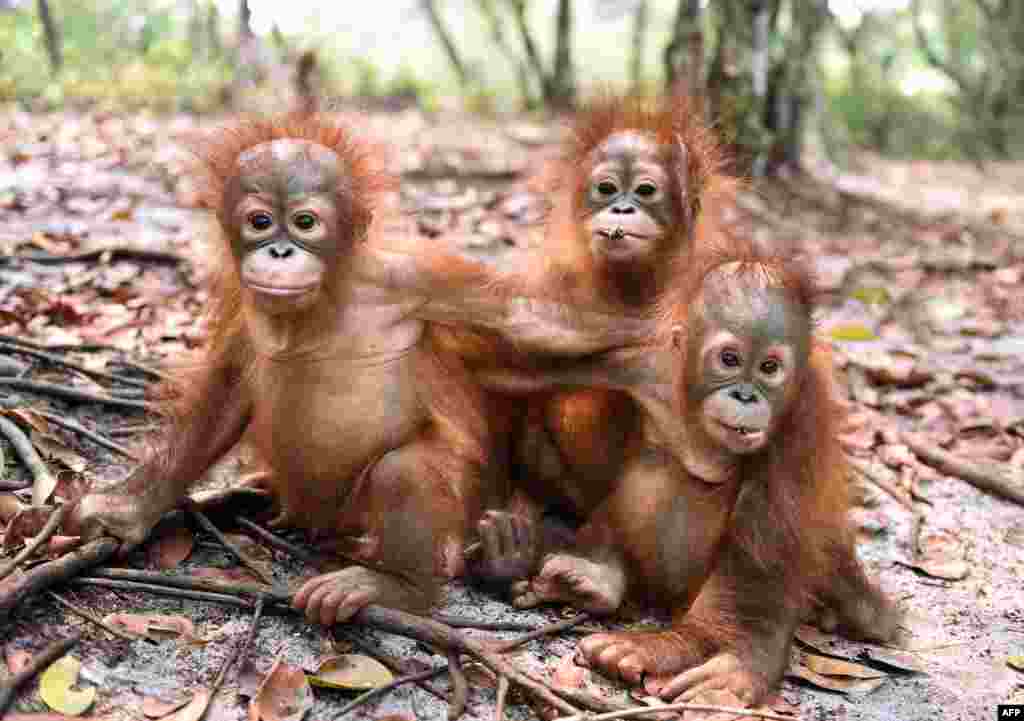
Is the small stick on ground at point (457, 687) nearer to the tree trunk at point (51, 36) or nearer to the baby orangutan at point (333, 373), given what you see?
the baby orangutan at point (333, 373)

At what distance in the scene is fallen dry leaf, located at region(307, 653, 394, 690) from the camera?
8.17ft

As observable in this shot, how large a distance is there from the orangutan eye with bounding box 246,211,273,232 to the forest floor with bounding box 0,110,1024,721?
0.59 metres

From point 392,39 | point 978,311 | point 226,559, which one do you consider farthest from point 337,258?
point 392,39

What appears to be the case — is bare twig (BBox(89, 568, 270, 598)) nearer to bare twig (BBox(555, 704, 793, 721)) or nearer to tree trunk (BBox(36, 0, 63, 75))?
bare twig (BBox(555, 704, 793, 721))

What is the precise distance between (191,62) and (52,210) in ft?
12.0

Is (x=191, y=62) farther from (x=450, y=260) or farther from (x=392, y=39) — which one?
(x=450, y=260)

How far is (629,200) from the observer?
342 cm

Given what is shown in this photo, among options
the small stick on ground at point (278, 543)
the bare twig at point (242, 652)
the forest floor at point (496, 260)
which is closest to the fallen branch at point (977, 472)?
the forest floor at point (496, 260)

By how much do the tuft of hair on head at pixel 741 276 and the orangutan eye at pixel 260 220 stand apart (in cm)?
98

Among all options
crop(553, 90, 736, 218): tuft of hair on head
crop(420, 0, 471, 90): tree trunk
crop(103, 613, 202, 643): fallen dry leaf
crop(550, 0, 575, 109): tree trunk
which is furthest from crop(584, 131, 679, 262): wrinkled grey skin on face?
crop(420, 0, 471, 90): tree trunk

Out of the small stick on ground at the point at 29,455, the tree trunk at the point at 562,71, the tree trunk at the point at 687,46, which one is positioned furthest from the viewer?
the tree trunk at the point at 562,71

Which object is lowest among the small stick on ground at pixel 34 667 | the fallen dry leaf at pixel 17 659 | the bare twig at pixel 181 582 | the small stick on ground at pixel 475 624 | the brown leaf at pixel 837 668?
the brown leaf at pixel 837 668

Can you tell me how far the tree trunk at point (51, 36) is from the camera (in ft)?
21.3

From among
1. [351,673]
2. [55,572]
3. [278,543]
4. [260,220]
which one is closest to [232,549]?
[278,543]
